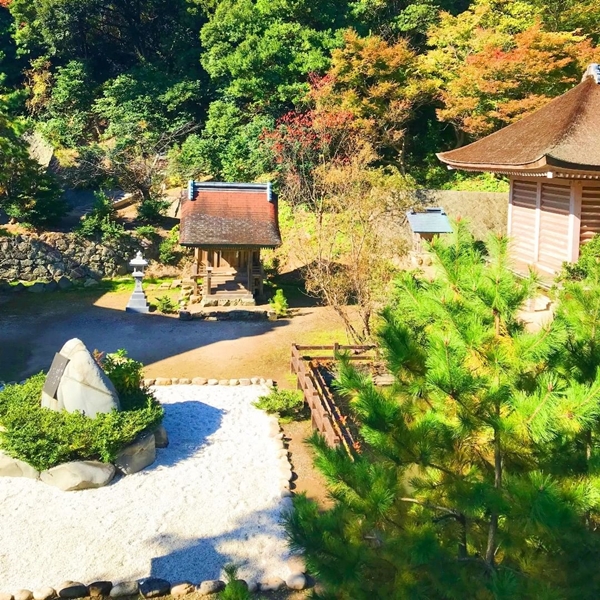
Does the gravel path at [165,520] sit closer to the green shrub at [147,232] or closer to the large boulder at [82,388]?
the large boulder at [82,388]

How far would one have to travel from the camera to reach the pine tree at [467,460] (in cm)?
260

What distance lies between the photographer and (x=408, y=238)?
60.8 ft

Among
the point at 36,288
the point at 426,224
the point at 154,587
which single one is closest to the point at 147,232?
the point at 36,288

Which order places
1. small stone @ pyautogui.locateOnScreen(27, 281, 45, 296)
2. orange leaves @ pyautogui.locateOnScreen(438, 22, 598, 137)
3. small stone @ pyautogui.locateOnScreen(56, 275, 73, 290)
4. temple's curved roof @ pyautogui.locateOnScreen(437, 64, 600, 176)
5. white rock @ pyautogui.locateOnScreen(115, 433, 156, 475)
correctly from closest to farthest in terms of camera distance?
white rock @ pyautogui.locateOnScreen(115, 433, 156, 475)
temple's curved roof @ pyautogui.locateOnScreen(437, 64, 600, 176)
small stone @ pyautogui.locateOnScreen(27, 281, 45, 296)
small stone @ pyautogui.locateOnScreen(56, 275, 73, 290)
orange leaves @ pyautogui.locateOnScreen(438, 22, 598, 137)

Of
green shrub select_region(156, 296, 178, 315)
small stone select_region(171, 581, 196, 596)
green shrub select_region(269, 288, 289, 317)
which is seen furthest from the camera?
green shrub select_region(156, 296, 178, 315)

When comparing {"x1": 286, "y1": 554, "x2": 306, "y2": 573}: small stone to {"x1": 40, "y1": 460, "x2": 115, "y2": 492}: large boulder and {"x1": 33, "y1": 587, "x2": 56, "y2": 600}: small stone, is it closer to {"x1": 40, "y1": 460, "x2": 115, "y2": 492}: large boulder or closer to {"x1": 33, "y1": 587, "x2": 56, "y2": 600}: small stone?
{"x1": 33, "y1": 587, "x2": 56, "y2": 600}: small stone

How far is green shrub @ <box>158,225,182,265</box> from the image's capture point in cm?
1871

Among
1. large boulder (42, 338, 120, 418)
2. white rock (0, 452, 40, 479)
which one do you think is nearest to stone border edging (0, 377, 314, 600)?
white rock (0, 452, 40, 479)

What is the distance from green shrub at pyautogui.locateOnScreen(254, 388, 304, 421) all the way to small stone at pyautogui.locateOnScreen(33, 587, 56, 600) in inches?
168

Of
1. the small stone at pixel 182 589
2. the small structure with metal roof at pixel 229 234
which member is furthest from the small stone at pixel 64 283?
the small stone at pixel 182 589

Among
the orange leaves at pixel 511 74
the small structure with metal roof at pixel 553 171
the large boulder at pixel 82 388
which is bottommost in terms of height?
the large boulder at pixel 82 388

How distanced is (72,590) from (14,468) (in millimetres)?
2450

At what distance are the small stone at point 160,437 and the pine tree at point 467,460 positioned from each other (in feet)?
17.3

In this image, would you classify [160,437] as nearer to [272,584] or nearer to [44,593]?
[44,593]
